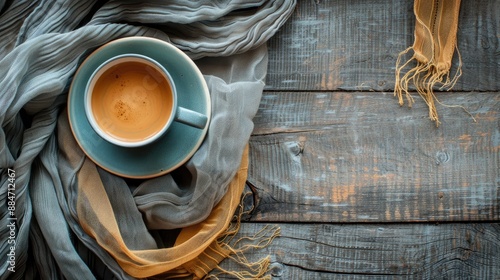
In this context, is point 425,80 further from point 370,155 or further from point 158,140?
point 158,140

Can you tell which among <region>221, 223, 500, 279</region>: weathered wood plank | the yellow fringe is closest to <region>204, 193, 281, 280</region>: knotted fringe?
<region>221, 223, 500, 279</region>: weathered wood plank

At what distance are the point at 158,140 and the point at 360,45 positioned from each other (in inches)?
11.8

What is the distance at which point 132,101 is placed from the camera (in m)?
0.81

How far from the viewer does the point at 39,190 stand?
791mm

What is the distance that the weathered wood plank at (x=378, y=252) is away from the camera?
836 millimetres

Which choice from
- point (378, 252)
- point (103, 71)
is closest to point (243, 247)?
point (378, 252)

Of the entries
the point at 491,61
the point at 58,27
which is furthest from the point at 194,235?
the point at 491,61

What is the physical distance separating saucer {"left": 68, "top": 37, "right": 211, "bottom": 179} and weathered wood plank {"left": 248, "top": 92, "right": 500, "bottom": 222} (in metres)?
0.09

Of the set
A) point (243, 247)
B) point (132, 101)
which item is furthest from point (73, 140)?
point (243, 247)

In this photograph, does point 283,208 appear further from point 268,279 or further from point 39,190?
point 39,190

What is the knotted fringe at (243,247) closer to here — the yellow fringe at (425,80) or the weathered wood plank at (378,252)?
the weathered wood plank at (378,252)

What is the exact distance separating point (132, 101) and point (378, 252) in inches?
14.8

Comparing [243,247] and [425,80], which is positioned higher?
[425,80]

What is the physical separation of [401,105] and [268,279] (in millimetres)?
291
